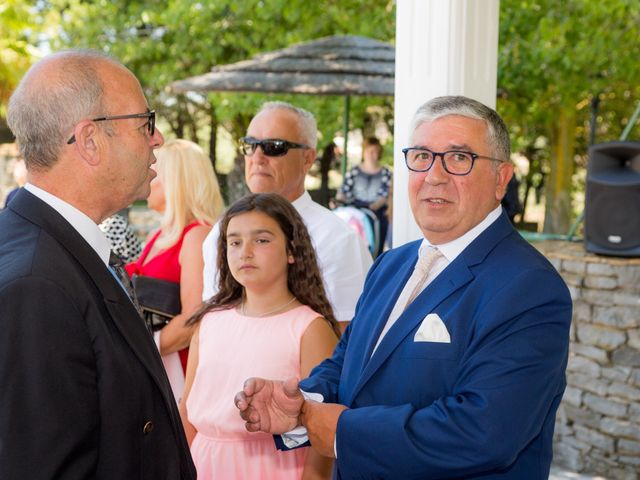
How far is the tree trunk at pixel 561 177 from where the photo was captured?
1407 cm

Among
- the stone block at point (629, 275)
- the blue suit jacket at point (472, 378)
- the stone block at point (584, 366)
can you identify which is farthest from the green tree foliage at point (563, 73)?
the blue suit jacket at point (472, 378)

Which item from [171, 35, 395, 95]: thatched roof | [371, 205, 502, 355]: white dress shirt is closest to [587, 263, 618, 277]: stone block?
[171, 35, 395, 95]: thatched roof

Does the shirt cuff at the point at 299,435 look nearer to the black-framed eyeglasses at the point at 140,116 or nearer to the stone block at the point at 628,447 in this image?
the black-framed eyeglasses at the point at 140,116

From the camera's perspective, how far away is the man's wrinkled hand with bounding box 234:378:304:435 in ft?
7.47

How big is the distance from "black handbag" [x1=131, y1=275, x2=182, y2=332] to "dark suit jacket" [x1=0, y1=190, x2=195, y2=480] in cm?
177

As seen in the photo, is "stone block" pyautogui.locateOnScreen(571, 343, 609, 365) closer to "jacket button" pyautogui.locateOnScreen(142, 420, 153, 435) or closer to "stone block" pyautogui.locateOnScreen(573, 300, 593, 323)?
"stone block" pyautogui.locateOnScreen(573, 300, 593, 323)

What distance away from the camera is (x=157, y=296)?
3.59m

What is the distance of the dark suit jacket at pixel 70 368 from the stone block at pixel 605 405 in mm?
4961

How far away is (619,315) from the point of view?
243 inches

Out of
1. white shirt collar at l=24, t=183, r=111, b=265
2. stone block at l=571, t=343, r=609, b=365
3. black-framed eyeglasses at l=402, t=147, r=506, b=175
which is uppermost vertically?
black-framed eyeglasses at l=402, t=147, r=506, b=175

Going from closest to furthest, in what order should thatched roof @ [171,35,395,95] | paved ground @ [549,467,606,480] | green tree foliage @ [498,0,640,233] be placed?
paved ground @ [549,467,606,480] → thatched roof @ [171,35,395,95] → green tree foliage @ [498,0,640,233]

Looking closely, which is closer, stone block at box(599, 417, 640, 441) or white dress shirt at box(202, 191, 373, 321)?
white dress shirt at box(202, 191, 373, 321)

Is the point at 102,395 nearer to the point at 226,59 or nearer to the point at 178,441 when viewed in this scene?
the point at 178,441

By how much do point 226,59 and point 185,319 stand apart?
13017 millimetres
